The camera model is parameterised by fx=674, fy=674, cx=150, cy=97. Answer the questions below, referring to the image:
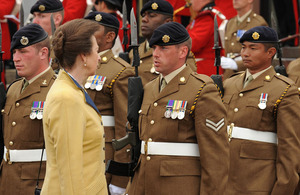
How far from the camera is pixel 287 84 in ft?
18.3

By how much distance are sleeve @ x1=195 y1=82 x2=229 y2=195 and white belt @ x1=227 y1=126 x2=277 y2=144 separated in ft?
2.77

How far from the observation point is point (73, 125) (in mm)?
3736

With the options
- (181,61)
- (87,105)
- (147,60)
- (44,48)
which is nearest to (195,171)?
(181,61)

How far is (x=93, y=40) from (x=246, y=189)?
2209 millimetres

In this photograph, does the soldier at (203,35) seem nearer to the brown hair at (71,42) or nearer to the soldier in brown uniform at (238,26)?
the soldier in brown uniform at (238,26)

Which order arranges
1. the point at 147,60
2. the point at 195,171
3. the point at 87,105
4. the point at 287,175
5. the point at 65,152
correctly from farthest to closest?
the point at 147,60 → the point at 287,175 → the point at 195,171 → the point at 87,105 → the point at 65,152

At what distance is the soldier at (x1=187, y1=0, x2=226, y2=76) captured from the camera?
7582 millimetres

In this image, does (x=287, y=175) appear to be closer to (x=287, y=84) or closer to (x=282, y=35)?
(x=287, y=84)

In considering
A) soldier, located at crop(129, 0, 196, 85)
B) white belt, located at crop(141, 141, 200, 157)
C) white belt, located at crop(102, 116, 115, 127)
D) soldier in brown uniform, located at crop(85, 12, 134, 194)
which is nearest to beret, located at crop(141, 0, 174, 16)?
soldier, located at crop(129, 0, 196, 85)

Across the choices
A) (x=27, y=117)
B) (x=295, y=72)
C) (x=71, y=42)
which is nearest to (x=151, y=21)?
(x=295, y=72)

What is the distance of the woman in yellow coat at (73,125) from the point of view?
12.2 feet

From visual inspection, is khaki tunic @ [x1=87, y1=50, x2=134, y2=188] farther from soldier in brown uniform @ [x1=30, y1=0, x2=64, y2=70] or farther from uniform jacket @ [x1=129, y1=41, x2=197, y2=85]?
soldier in brown uniform @ [x1=30, y1=0, x2=64, y2=70]

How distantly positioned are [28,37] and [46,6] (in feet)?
6.79

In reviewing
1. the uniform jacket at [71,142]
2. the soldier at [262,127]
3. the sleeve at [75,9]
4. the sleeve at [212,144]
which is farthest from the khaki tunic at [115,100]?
the sleeve at [75,9]
